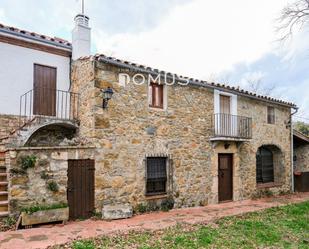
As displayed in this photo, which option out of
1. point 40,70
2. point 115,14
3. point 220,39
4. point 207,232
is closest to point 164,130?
point 207,232

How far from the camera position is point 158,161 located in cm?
1060

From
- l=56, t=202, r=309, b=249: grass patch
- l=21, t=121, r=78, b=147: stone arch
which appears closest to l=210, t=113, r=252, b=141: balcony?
l=56, t=202, r=309, b=249: grass patch

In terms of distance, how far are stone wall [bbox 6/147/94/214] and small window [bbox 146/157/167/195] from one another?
2.67 metres

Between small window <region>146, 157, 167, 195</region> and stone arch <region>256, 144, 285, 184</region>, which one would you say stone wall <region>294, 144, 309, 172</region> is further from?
small window <region>146, 157, 167, 195</region>

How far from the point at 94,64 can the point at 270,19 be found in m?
7.38

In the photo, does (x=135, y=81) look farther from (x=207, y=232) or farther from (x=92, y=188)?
(x=207, y=232)

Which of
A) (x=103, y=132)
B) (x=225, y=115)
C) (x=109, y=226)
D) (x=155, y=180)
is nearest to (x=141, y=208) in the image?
(x=155, y=180)

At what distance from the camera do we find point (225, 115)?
41.7 ft

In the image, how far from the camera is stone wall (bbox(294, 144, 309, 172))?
700 inches

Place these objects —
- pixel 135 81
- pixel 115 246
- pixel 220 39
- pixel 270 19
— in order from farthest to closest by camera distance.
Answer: pixel 220 39, pixel 270 19, pixel 135 81, pixel 115 246

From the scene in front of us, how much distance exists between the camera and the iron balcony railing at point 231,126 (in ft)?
40.8

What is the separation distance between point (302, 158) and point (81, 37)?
571 inches

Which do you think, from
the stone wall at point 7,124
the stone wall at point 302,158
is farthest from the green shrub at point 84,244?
the stone wall at point 302,158

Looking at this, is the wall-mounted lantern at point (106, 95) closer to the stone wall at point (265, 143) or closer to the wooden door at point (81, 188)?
the wooden door at point (81, 188)
